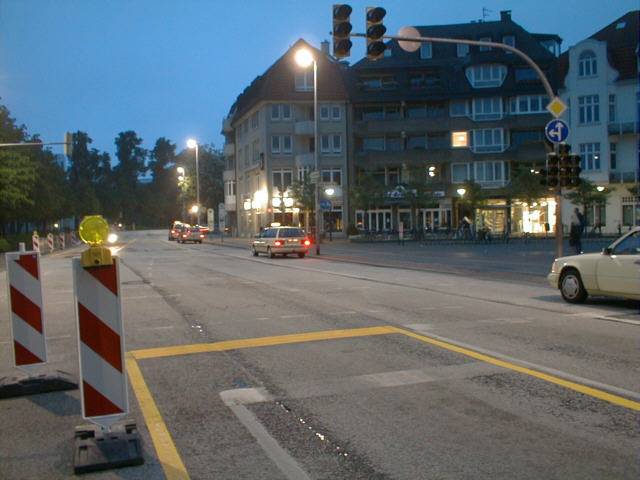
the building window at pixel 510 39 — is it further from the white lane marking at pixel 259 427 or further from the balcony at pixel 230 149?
the white lane marking at pixel 259 427

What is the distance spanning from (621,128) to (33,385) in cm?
5370

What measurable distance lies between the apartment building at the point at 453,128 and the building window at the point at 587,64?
16.2 ft

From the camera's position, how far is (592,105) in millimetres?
52906

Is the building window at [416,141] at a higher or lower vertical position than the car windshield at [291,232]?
higher

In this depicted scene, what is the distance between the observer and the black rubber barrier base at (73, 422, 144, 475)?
4414 millimetres

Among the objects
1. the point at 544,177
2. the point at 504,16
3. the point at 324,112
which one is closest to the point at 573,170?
the point at 544,177

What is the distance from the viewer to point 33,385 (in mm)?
6508

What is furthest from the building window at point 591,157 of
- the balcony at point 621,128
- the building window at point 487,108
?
the building window at point 487,108

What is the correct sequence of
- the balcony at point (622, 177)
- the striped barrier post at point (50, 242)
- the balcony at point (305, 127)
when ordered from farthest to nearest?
the balcony at point (305, 127)
the balcony at point (622, 177)
the striped barrier post at point (50, 242)

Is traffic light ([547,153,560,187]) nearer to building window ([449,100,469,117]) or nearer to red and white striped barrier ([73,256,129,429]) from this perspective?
red and white striped barrier ([73,256,129,429])

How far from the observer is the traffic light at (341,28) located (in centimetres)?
1366

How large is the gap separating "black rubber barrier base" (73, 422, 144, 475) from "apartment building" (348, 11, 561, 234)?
53635mm

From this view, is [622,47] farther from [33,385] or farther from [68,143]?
[33,385]

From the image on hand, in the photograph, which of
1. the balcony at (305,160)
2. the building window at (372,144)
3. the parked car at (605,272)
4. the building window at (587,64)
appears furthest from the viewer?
the building window at (372,144)
